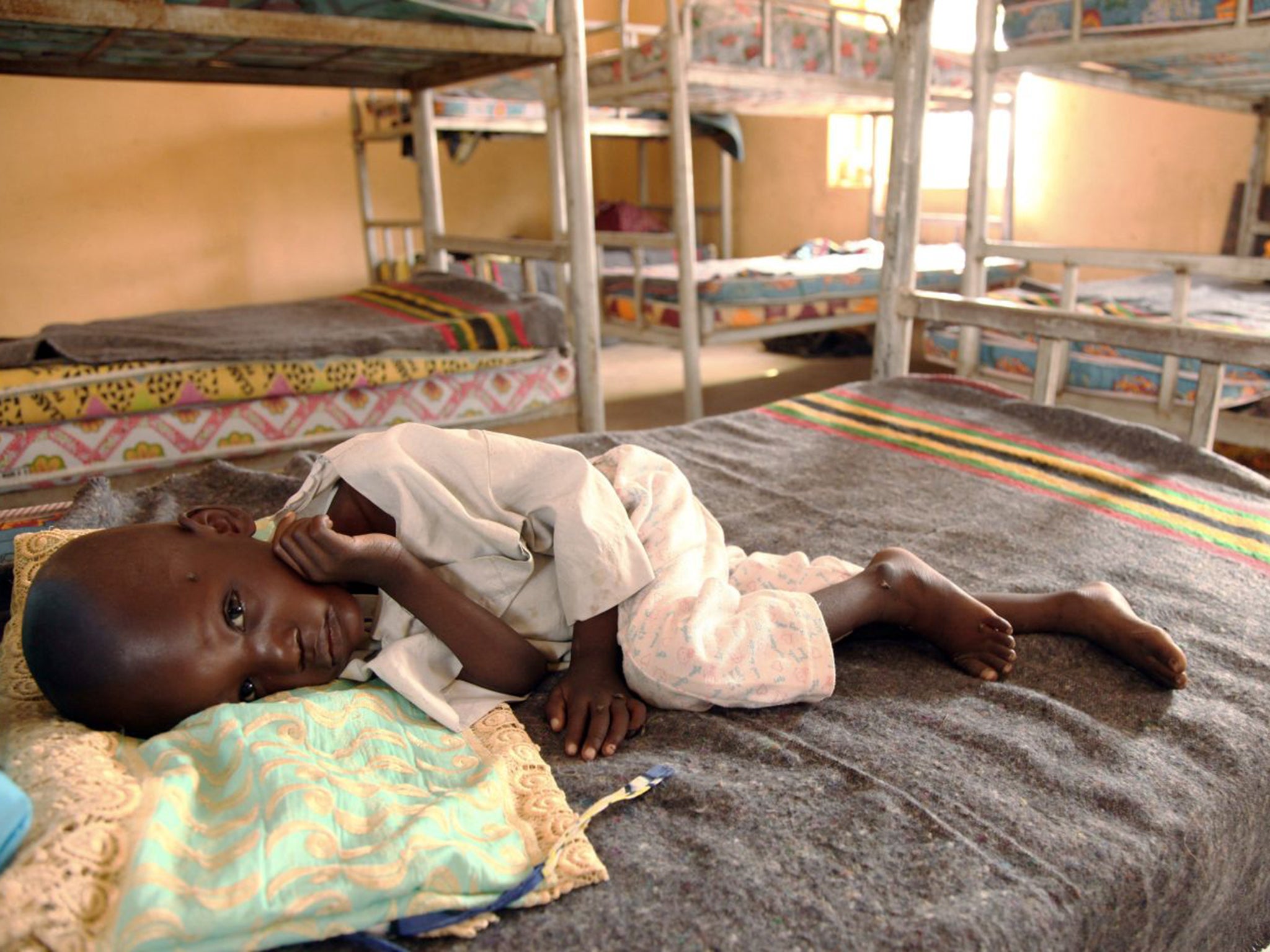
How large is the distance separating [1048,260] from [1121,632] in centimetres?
157

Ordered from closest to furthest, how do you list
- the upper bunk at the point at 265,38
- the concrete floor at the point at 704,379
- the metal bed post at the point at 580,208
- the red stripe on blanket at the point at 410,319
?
the upper bunk at the point at 265,38 < the metal bed post at the point at 580,208 < the red stripe on blanket at the point at 410,319 < the concrete floor at the point at 704,379

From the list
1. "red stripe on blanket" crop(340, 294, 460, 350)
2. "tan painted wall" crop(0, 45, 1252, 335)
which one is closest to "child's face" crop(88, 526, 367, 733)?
"red stripe on blanket" crop(340, 294, 460, 350)

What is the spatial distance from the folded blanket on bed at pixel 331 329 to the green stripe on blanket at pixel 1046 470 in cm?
93

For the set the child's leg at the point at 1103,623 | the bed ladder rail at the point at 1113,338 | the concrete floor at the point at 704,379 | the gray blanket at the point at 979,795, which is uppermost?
the bed ladder rail at the point at 1113,338

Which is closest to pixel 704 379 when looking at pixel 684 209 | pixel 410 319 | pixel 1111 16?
pixel 684 209

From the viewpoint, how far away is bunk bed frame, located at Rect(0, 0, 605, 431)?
1729 millimetres

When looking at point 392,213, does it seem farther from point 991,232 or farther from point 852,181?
point 991,232

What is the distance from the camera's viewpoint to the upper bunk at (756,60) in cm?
325

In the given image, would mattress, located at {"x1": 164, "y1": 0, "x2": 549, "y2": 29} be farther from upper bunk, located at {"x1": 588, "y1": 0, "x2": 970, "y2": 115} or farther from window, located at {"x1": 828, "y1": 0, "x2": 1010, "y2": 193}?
window, located at {"x1": 828, "y1": 0, "x2": 1010, "y2": 193}

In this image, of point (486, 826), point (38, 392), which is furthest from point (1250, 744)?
point (38, 392)

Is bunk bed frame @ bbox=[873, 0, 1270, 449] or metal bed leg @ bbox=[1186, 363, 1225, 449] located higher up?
bunk bed frame @ bbox=[873, 0, 1270, 449]

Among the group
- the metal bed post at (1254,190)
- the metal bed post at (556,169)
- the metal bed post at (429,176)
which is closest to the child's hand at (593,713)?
the metal bed post at (556,169)

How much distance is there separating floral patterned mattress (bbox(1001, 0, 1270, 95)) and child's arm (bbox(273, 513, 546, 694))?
1927 millimetres

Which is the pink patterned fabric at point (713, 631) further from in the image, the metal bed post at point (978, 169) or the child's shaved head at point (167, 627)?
the metal bed post at point (978, 169)
